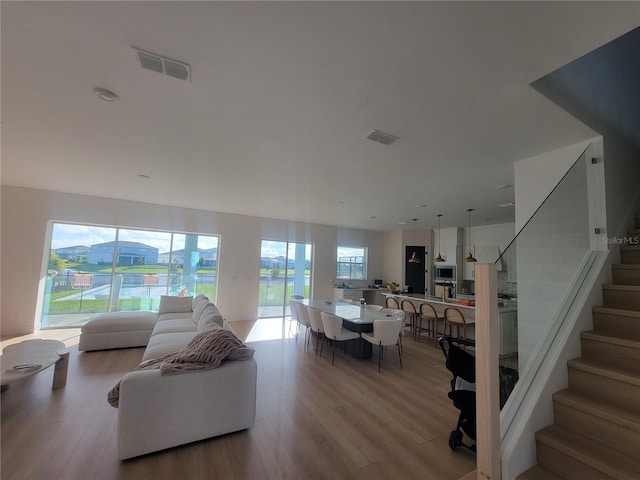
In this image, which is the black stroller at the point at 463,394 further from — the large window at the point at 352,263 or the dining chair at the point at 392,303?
the large window at the point at 352,263

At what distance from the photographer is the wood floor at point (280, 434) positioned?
188 centimetres

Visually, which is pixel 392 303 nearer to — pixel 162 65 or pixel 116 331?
pixel 116 331

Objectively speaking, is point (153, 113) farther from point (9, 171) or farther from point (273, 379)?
point (9, 171)

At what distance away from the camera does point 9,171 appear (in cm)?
421

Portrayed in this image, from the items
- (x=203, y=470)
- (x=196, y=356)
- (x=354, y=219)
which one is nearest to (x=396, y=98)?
(x=196, y=356)

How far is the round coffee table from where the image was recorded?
2.26 metres

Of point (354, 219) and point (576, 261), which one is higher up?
point (354, 219)

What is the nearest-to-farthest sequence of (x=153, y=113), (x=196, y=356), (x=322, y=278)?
(x=196, y=356)
(x=153, y=113)
(x=322, y=278)

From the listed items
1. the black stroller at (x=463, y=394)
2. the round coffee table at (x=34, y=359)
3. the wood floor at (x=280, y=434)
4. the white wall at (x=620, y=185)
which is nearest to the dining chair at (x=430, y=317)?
the wood floor at (x=280, y=434)

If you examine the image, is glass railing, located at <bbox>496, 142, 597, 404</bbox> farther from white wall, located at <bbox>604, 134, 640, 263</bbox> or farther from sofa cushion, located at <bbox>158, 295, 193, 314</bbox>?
sofa cushion, located at <bbox>158, 295, 193, 314</bbox>

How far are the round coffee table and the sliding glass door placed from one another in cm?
456

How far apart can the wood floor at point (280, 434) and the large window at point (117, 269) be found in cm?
271

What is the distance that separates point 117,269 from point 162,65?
579cm

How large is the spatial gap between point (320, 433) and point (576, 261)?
2781 millimetres
